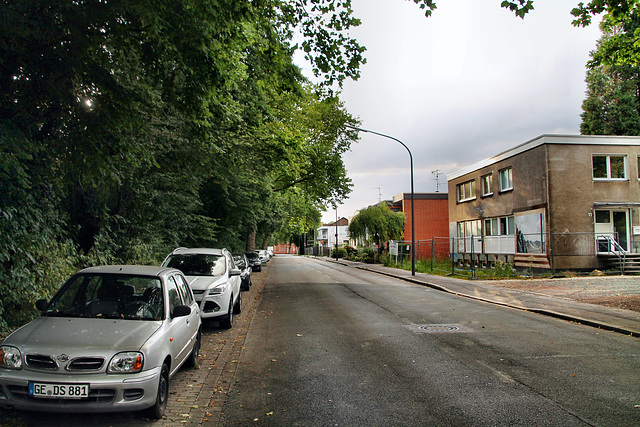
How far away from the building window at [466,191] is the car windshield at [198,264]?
24.6m

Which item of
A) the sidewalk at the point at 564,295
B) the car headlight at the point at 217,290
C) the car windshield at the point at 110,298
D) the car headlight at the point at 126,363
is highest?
the car windshield at the point at 110,298

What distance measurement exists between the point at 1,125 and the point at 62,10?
2.00 meters

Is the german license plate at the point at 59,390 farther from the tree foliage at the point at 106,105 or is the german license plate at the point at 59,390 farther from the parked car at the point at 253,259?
the parked car at the point at 253,259

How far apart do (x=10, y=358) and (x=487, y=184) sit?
29291 millimetres

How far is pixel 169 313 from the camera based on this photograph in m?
5.20

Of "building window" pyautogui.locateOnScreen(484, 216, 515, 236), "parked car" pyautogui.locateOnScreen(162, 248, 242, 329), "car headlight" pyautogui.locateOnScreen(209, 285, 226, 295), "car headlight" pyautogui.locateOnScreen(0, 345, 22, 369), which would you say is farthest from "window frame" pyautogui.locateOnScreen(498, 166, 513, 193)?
"car headlight" pyautogui.locateOnScreen(0, 345, 22, 369)

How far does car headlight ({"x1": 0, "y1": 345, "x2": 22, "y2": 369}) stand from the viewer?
4.07 metres

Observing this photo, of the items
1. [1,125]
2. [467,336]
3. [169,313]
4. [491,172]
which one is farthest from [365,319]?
[491,172]

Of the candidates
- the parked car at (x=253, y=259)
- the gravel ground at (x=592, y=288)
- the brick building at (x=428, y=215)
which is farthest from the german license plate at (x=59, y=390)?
the brick building at (x=428, y=215)

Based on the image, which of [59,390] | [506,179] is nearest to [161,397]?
[59,390]

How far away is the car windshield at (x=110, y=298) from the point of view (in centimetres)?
503

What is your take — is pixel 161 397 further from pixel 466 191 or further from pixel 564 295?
pixel 466 191

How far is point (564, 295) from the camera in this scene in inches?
559

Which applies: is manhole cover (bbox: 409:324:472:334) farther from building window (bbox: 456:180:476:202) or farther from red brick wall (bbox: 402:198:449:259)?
red brick wall (bbox: 402:198:449:259)
